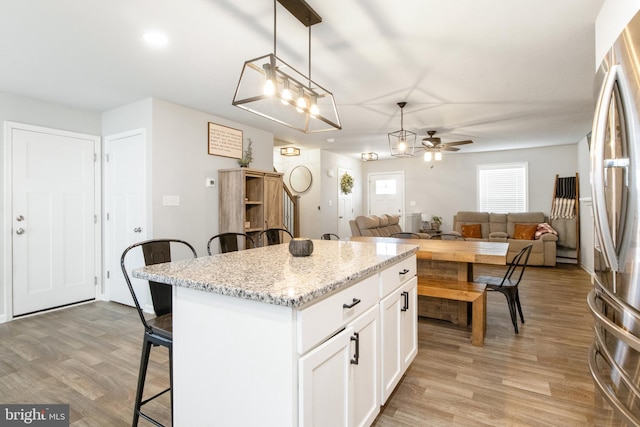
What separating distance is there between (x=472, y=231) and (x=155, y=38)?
21.8 feet

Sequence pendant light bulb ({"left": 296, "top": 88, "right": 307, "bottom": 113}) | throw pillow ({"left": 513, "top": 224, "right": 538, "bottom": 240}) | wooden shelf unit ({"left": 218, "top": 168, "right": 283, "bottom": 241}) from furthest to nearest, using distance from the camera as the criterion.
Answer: throw pillow ({"left": 513, "top": 224, "right": 538, "bottom": 240})
wooden shelf unit ({"left": 218, "top": 168, "right": 283, "bottom": 241})
pendant light bulb ({"left": 296, "top": 88, "right": 307, "bottom": 113})

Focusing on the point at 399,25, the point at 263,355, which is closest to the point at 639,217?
the point at 263,355

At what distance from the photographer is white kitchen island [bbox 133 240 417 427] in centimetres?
110

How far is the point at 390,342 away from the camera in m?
1.84

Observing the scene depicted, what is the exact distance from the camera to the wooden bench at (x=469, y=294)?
275 cm

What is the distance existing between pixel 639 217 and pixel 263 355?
4.06 feet

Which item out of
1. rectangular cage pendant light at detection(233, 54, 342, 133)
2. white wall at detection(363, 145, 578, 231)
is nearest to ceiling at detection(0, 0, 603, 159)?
rectangular cage pendant light at detection(233, 54, 342, 133)

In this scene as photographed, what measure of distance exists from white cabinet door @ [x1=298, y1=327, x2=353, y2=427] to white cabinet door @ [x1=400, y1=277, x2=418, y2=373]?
0.75m

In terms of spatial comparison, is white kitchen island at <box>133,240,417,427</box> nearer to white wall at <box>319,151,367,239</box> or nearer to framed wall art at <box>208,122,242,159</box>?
framed wall art at <box>208,122,242,159</box>

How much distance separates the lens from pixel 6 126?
3436mm

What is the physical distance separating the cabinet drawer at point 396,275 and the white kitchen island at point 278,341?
19 millimetres

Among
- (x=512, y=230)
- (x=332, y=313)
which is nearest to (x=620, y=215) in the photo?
(x=332, y=313)

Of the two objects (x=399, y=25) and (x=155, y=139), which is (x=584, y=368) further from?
(x=155, y=139)

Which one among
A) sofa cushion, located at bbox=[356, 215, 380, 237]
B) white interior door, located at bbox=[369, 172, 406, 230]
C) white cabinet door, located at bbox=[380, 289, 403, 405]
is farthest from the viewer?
white interior door, located at bbox=[369, 172, 406, 230]
